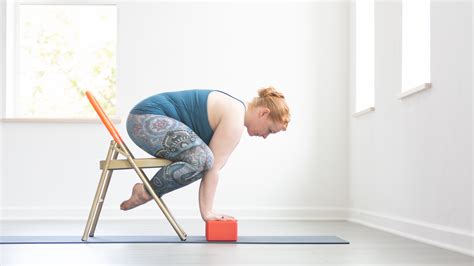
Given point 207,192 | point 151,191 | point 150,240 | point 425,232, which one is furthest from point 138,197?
point 425,232

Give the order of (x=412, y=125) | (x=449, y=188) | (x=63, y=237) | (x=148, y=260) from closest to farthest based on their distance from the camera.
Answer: (x=148, y=260) < (x=449, y=188) < (x=63, y=237) < (x=412, y=125)

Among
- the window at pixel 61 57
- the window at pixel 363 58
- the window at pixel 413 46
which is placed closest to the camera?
the window at pixel 413 46

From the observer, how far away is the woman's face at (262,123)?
3672 mm

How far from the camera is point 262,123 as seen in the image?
3.68 meters

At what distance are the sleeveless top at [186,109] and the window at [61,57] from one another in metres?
2.56

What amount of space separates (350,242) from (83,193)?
292 cm

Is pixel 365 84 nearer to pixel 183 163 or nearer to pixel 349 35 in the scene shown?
pixel 349 35

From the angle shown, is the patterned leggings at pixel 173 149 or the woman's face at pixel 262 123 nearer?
Result: the patterned leggings at pixel 173 149

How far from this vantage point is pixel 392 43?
459 centimetres

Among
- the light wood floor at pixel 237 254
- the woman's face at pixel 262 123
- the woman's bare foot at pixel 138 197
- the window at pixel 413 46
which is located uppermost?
the window at pixel 413 46

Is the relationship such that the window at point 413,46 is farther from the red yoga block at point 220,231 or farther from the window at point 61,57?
the window at point 61,57

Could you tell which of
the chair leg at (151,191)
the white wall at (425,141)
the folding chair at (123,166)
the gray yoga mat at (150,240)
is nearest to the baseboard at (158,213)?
the white wall at (425,141)

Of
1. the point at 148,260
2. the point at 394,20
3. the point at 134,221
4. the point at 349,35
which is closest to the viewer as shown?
the point at 148,260

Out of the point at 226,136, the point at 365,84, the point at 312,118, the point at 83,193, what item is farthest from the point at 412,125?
the point at 83,193
